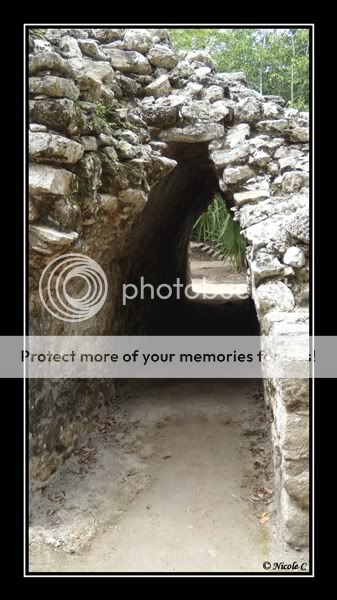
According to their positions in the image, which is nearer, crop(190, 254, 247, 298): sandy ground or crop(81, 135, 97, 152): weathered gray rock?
crop(81, 135, 97, 152): weathered gray rock

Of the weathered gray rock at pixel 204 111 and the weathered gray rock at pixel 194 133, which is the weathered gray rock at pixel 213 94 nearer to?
the weathered gray rock at pixel 204 111

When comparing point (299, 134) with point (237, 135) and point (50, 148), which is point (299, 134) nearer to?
point (237, 135)

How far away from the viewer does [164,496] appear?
428 cm

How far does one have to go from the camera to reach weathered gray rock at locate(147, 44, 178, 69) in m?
5.74

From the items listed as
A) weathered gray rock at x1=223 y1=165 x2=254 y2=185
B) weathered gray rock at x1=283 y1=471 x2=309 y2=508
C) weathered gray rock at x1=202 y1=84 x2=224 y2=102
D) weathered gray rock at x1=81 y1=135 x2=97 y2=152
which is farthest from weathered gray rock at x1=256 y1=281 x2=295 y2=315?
weathered gray rock at x1=202 y1=84 x2=224 y2=102

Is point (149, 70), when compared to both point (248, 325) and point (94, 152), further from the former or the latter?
point (248, 325)

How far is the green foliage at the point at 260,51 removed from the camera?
15.3 m

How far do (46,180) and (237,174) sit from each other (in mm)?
2655

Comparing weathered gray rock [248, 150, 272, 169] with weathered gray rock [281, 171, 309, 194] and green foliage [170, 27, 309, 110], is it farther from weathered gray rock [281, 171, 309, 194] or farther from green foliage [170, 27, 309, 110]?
green foliage [170, 27, 309, 110]

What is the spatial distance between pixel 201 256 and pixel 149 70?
13313 mm

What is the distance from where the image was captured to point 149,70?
18.8 ft

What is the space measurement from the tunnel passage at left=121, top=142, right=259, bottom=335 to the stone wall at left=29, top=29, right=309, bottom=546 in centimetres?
57

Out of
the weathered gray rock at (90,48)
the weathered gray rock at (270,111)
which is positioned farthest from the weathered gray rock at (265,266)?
the weathered gray rock at (90,48)

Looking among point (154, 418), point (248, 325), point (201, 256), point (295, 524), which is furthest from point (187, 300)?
point (201, 256)
